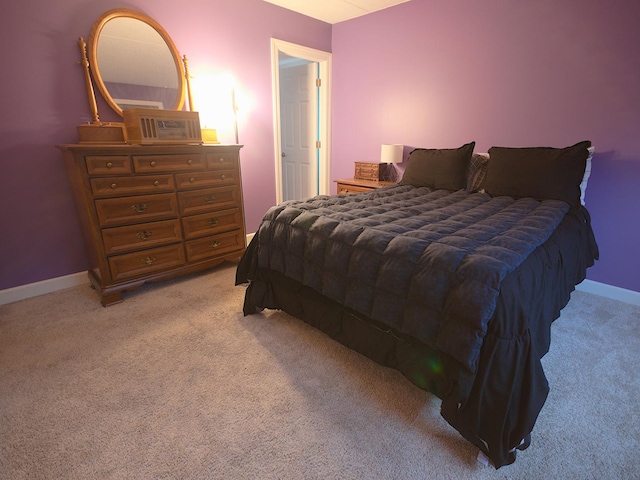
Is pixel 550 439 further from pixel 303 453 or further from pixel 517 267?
pixel 303 453

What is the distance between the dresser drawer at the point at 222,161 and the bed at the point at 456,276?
3.16 ft

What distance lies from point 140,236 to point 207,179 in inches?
27.1

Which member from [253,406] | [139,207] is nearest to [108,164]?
[139,207]

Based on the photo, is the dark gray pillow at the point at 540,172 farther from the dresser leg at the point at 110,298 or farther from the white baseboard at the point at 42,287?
the white baseboard at the point at 42,287

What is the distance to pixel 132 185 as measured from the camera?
230 cm

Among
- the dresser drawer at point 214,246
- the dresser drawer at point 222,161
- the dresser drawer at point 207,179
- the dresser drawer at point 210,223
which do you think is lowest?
the dresser drawer at point 214,246

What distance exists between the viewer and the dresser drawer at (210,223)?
104 inches

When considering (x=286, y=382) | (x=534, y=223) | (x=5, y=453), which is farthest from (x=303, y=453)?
(x=534, y=223)

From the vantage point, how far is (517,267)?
1.25m

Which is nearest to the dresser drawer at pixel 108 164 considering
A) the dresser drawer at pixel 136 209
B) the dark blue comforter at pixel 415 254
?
the dresser drawer at pixel 136 209

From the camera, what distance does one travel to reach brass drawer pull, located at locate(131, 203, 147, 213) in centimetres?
234

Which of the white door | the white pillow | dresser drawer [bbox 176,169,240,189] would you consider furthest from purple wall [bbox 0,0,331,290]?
the white pillow

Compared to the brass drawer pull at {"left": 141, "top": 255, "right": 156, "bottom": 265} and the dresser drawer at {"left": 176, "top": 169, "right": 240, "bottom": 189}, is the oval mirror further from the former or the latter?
the brass drawer pull at {"left": 141, "top": 255, "right": 156, "bottom": 265}

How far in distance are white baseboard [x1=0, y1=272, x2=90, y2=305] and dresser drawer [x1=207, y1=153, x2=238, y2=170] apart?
138cm
